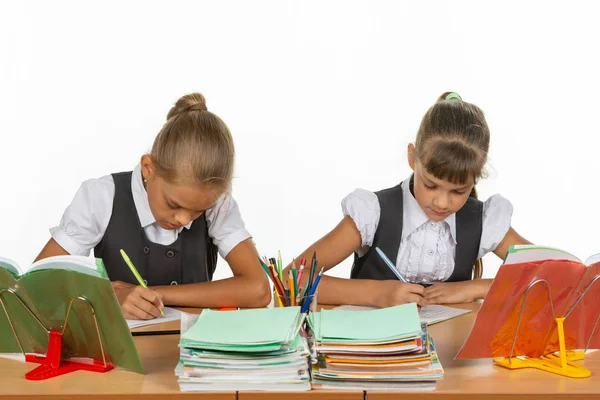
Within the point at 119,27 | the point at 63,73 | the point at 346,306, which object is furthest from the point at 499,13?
the point at 346,306

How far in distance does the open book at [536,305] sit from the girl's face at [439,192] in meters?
0.57

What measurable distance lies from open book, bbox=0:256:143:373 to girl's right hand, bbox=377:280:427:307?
651 millimetres

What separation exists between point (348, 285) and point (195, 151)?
0.48 metres

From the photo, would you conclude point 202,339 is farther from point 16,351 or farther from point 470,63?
point 470,63

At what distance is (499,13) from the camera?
151 inches

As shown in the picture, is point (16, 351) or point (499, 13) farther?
point (499, 13)

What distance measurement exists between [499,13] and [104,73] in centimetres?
184

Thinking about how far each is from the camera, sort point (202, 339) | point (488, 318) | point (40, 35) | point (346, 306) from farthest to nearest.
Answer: point (40, 35) < point (346, 306) < point (488, 318) < point (202, 339)

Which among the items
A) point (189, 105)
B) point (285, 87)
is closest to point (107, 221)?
point (189, 105)

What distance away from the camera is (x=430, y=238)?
2.28 meters

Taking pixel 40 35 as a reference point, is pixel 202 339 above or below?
below

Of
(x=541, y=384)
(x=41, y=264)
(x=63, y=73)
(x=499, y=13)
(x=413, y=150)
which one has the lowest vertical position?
(x=541, y=384)

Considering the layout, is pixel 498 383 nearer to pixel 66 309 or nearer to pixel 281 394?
pixel 281 394

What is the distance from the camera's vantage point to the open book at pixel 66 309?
4.57 feet
